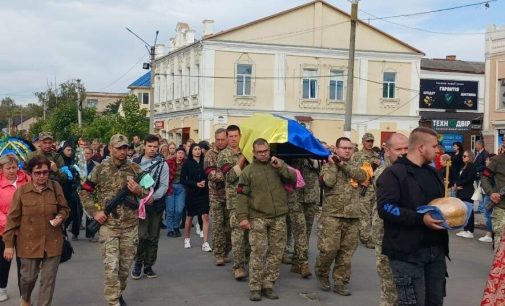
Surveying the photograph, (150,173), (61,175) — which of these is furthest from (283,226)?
(61,175)

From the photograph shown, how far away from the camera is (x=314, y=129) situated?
38312mm

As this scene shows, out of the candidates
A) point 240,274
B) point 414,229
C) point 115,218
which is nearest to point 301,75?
point 240,274

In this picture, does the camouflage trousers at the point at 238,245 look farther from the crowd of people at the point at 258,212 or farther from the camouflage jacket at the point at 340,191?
the camouflage jacket at the point at 340,191

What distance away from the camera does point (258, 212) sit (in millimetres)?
7387

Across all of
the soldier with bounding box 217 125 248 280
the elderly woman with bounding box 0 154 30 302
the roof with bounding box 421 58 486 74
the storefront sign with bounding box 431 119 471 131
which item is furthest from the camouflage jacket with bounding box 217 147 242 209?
the roof with bounding box 421 58 486 74

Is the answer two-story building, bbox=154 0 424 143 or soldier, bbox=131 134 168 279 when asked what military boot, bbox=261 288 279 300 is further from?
two-story building, bbox=154 0 424 143

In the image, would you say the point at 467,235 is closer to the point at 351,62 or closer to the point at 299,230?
the point at 299,230

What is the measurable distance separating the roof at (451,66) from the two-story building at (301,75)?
6972 mm

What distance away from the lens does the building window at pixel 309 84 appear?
38.0 m

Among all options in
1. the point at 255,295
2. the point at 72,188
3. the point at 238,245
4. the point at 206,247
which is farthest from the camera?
the point at 72,188

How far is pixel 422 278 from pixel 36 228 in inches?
149

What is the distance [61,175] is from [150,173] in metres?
2.53

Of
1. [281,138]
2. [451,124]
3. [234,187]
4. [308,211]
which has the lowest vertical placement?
[308,211]

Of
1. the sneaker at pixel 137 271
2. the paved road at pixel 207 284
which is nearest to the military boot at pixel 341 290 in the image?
the paved road at pixel 207 284
